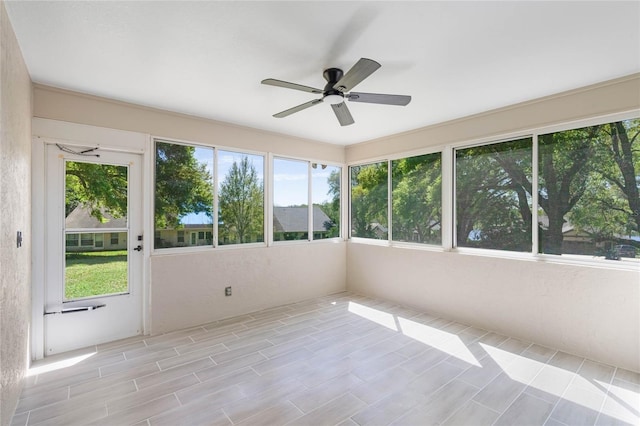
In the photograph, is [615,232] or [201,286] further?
[201,286]

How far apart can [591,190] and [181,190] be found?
4.55m

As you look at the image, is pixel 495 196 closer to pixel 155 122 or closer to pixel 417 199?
pixel 417 199

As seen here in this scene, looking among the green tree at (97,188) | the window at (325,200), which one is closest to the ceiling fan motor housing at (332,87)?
the green tree at (97,188)

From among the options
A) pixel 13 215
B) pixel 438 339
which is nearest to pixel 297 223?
pixel 438 339

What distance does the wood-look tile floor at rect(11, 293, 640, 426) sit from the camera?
2166 mm

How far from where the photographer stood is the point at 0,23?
1751mm

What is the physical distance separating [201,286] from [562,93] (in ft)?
15.2

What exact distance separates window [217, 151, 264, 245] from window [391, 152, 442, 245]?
2.16 m

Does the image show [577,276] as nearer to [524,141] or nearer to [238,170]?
[524,141]

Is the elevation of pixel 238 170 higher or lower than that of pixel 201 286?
higher

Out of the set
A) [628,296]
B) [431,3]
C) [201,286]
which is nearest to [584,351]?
[628,296]

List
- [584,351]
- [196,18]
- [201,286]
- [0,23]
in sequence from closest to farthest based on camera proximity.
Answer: [0,23]
[196,18]
[584,351]
[201,286]

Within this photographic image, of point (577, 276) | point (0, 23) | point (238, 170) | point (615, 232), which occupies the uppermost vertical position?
point (0, 23)

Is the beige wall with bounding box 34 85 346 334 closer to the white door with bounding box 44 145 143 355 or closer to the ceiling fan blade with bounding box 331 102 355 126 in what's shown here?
the white door with bounding box 44 145 143 355
